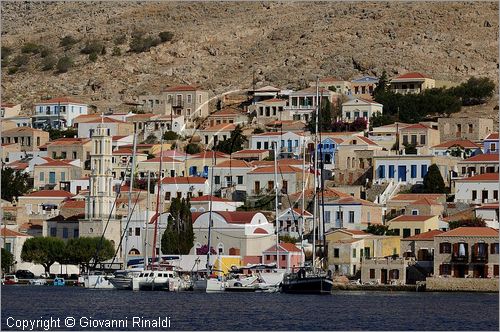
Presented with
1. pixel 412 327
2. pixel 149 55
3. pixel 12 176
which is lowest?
pixel 412 327

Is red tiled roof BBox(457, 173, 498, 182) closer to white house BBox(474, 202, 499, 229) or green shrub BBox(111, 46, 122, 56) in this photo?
white house BBox(474, 202, 499, 229)

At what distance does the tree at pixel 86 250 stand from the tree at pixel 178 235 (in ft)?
10.6

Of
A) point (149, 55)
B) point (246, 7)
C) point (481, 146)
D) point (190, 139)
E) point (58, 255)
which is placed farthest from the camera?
point (246, 7)

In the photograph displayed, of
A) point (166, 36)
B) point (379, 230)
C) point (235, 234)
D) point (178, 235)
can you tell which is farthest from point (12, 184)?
point (166, 36)

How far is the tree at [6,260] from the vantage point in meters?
92.3

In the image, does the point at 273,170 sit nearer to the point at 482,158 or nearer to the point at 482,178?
the point at 482,178

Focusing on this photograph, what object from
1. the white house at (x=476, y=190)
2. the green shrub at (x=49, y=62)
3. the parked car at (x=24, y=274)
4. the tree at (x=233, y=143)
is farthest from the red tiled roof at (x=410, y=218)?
the green shrub at (x=49, y=62)

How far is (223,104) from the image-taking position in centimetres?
13688

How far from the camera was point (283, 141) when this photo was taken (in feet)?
377

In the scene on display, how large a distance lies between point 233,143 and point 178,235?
27.8m

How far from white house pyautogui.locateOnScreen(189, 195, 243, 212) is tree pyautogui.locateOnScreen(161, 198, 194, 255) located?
499cm

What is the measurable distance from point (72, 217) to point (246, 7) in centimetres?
7904

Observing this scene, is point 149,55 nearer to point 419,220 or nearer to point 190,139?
point 190,139

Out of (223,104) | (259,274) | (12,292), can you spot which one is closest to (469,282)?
(259,274)
